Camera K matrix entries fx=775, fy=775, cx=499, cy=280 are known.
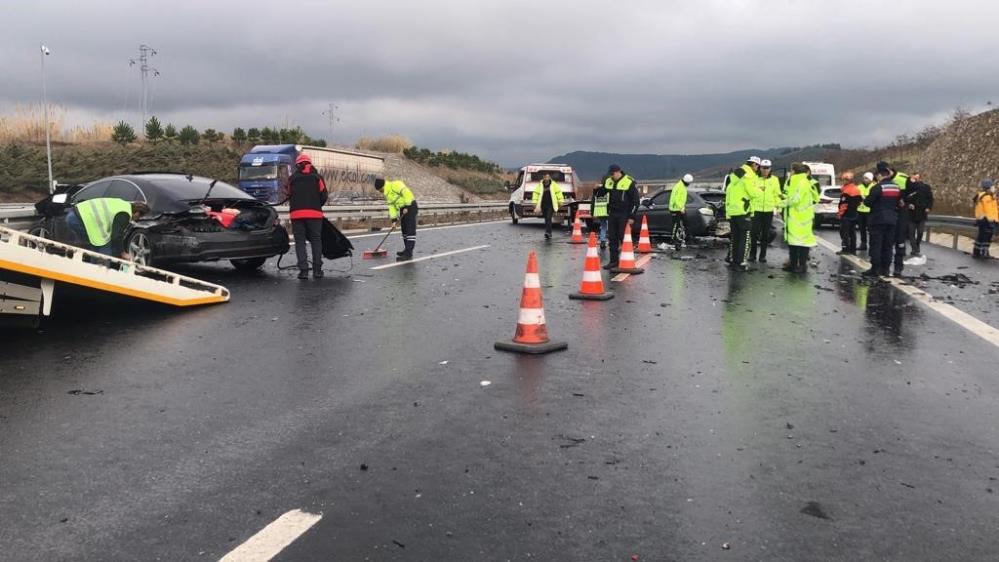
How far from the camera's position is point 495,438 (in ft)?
14.4

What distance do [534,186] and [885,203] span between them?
16.5 metres

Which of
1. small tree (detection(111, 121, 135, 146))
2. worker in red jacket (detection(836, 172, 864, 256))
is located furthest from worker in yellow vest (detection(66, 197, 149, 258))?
small tree (detection(111, 121, 135, 146))

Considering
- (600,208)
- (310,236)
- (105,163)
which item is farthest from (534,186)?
(105,163)

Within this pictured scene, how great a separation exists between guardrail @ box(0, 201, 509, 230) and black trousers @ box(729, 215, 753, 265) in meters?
11.0

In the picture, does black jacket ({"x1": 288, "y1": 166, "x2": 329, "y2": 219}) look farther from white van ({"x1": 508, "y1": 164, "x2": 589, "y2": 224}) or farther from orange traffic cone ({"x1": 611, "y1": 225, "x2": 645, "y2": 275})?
white van ({"x1": 508, "y1": 164, "x2": 589, "y2": 224})

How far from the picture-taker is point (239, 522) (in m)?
3.32

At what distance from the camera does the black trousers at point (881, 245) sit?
12184 mm

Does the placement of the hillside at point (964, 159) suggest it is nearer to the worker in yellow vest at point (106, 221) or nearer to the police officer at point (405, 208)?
the police officer at point (405, 208)

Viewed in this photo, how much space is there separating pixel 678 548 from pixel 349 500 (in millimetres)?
1475

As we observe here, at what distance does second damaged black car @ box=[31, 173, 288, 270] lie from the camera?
10281 millimetres

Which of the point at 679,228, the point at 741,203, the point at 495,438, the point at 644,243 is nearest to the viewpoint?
the point at 495,438

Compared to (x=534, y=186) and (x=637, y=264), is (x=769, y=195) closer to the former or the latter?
(x=637, y=264)

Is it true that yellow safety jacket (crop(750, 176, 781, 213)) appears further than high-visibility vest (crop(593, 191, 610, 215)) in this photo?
No

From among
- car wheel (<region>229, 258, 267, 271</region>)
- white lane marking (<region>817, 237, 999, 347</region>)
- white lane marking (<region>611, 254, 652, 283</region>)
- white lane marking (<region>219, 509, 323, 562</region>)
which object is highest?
car wheel (<region>229, 258, 267, 271</region>)
